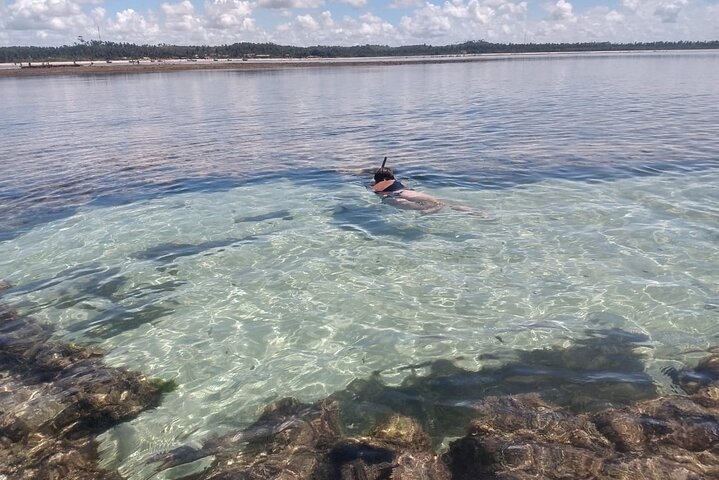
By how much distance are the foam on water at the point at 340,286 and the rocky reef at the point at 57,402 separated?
249 mm

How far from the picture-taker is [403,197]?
13867mm

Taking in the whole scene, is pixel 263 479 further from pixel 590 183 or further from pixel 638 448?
pixel 590 183

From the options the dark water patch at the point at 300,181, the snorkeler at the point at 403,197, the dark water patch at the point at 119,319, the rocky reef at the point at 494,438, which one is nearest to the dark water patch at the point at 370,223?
the snorkeler at the point at 403,197

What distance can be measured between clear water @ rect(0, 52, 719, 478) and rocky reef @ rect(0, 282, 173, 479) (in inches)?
10.3

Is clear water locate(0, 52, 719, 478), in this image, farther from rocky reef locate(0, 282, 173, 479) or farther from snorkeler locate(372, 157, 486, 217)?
snorkeler locate(372, 157, 486, 217)

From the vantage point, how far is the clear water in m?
7.34

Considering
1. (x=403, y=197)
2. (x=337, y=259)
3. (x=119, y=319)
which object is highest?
(x=403, y=197)

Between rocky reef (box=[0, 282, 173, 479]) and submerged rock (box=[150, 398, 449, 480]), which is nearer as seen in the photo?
submerged rock (box=[150, 398, 449, 480])

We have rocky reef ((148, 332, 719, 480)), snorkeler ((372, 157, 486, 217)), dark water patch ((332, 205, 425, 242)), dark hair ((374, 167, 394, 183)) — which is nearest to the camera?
rocky reef ((148, 332, 719, 480))

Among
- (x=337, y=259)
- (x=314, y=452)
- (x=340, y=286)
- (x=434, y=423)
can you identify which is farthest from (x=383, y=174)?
(x=314, y=452)

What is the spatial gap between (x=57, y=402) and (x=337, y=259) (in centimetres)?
587

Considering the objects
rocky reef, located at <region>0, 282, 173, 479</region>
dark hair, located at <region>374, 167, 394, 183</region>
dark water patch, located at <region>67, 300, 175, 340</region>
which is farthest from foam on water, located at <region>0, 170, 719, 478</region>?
dark hair, located at <region>374, 167, 394, 183</region>

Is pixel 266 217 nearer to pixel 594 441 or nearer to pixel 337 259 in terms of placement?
pixel 337 259

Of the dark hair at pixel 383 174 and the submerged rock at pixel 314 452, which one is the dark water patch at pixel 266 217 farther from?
the submerged rock at pixel 314 452
